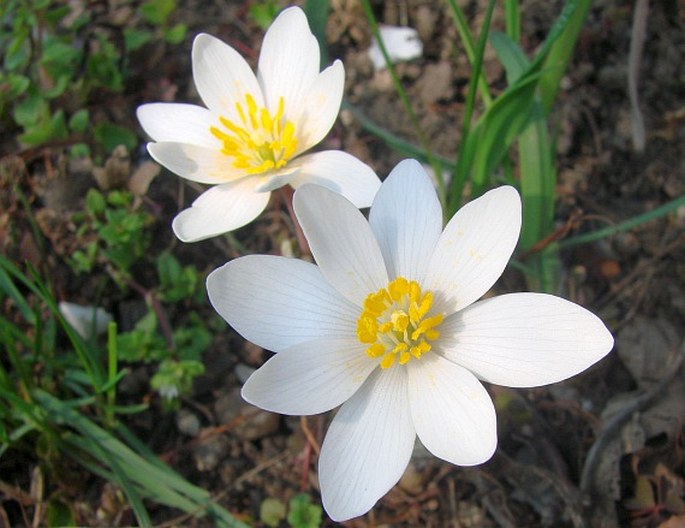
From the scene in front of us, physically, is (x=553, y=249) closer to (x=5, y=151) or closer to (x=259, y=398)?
(x=259, y=398)

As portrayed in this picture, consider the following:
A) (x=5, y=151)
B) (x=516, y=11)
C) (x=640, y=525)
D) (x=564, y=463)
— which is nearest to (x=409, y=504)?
(x=564, y=463)

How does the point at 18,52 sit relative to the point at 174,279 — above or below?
above

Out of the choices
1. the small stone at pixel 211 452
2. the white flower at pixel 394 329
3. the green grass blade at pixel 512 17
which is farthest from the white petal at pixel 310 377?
the green grass blade at pixel 512 17

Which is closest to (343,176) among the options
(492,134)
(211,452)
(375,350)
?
(375,350)

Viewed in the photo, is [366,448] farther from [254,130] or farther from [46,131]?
[46,131]

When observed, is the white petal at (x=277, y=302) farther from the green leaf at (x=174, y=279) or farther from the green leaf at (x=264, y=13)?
the green leaf at (x=264, y=13)

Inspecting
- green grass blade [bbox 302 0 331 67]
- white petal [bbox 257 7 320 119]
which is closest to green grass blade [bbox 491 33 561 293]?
Answer: green grass blade [bbox 302 0 331 67]
